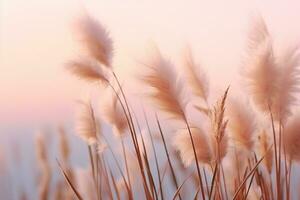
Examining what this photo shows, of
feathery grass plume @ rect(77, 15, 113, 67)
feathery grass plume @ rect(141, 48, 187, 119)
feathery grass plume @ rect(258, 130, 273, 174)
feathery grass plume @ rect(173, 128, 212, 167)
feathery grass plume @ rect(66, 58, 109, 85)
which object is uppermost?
feathery grass plume @ rect(77, 15, 113, 67)

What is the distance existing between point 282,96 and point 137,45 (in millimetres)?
301

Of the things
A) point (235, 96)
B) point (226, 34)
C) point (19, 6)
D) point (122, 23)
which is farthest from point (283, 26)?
point (19, 6)

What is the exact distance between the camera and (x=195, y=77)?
116cm

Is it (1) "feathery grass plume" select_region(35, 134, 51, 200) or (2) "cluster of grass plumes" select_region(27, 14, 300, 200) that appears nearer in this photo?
(2) "cluster of grass plumes" select_region(27, 14, 300, 200)

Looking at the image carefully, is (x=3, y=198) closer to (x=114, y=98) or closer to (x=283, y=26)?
(x=114, y=98)

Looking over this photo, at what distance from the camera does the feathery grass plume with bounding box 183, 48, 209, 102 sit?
3.79ft

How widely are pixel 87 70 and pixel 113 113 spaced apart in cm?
16

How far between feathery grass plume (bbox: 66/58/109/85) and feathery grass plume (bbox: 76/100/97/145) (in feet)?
0.58

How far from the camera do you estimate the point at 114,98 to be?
48.9 inches

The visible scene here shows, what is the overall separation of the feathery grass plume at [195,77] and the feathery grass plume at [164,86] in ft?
0.34

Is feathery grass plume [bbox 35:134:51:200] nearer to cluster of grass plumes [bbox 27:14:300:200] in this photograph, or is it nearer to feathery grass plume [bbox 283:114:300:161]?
cluster of grass plumes [bbox 27:14:300:200]

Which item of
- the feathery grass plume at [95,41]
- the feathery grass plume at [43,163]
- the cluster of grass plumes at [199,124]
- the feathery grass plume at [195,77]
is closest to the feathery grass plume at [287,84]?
the cluster of grass plumes at [199,124]

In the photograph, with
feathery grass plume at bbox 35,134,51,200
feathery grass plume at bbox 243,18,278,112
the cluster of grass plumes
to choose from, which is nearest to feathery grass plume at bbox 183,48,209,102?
the cluster of grass plumes

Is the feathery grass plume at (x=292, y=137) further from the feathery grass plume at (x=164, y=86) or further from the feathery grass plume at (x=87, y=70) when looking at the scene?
the feathery grass plume at (x=87, y=70)
